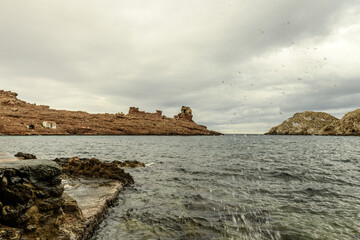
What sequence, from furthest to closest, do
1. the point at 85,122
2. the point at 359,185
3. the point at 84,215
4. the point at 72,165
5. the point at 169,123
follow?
the point at 169,123 < the point at 85,122 < the point at 72,165 < the point at 359,185 < the point at 84,215

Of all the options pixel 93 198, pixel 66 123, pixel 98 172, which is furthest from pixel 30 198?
pixel 66 123

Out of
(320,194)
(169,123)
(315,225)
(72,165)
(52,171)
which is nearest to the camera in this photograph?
(52,171)

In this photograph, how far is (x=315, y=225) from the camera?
7352mm

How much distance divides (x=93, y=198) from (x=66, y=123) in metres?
152

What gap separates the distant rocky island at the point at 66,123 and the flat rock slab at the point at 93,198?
432 ft

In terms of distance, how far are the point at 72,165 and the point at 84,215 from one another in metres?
10.5

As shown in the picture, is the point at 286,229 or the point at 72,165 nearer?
the point at 286,229

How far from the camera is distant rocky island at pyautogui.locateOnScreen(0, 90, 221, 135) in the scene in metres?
116

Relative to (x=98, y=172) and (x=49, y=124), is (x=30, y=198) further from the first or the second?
(x=49, y=124)

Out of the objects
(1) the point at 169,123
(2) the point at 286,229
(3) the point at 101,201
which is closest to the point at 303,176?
(2) the point at 286,229

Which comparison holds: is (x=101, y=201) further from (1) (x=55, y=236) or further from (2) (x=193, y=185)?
(2) (x=193, y=185)

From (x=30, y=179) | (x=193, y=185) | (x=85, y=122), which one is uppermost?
(x=85, y=122)

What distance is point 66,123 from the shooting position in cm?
13850

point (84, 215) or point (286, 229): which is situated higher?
point (84, 215)
